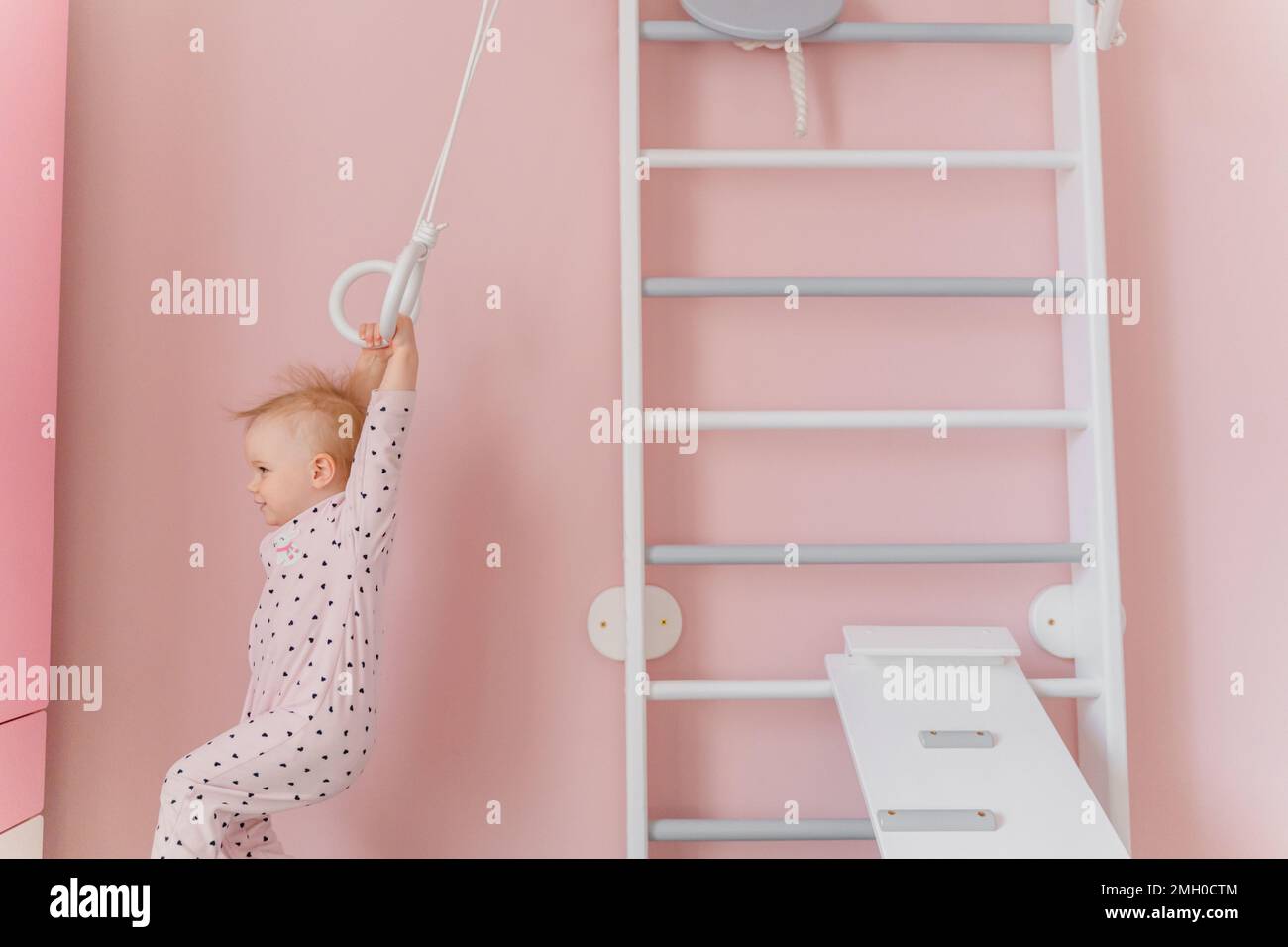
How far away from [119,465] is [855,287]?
37.8 inches

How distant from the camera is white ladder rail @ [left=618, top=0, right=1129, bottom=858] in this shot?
4.29 feet

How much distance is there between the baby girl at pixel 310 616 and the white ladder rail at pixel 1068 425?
0.29 m

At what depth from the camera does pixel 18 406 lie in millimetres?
1326

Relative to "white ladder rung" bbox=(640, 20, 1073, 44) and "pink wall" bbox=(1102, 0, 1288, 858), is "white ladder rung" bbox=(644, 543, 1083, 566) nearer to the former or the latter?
"pink wall" bbox=(1102, 0, 1288, 858)

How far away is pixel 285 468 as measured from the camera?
3.96 ft

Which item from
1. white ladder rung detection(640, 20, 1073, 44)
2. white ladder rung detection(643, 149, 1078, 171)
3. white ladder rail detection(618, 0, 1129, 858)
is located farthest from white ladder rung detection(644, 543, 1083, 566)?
white ladder rung detection(640, 20, 1073, 44)

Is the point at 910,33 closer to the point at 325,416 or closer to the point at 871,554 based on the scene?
the point at 871,554

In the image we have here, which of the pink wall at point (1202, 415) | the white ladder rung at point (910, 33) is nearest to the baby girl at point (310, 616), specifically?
the white ladder rung at point (910, 33)

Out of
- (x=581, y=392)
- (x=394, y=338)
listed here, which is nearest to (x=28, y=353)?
(x=394, y=338)

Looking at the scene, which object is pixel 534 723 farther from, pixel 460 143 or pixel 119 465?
pixel 460 143

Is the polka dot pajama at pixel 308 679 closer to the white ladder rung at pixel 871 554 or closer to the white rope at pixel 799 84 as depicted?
the white ladder rung at pixel 871 554

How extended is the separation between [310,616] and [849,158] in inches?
32.7

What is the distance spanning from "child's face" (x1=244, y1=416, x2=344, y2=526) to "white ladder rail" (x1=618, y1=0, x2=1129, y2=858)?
350 mm

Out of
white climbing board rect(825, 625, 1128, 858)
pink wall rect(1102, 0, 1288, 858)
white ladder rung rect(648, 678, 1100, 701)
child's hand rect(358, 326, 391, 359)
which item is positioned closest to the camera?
white climbing board rect(825, 625, 1128, 858)
